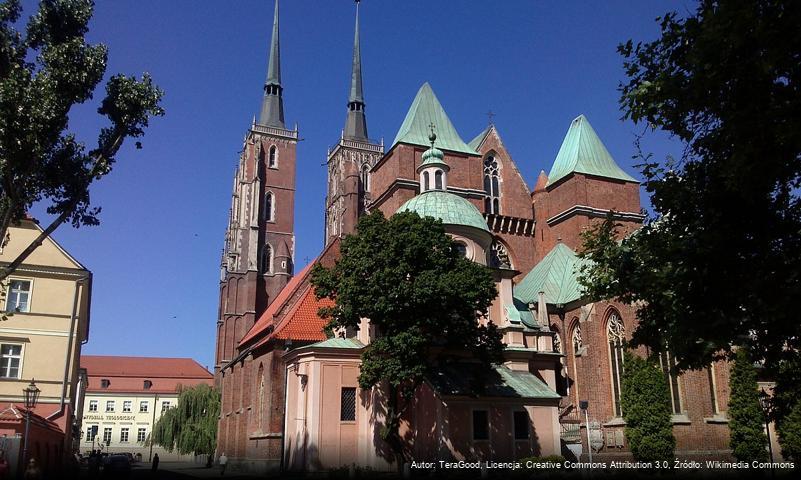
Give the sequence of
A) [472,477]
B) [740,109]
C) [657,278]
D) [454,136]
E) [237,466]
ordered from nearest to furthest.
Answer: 1. [740,109]
2. [657,278]
3. [472,477]
4. [237,466]
5. [454,136]

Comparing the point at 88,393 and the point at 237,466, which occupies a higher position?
the point at 88,393

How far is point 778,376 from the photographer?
14.1 m

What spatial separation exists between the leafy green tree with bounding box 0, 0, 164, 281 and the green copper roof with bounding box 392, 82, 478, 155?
24108mm

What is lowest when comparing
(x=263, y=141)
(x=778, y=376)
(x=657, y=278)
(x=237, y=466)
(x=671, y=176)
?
(x=237, y=466)

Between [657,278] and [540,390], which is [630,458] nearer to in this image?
[540,390]

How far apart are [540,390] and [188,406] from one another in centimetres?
3641

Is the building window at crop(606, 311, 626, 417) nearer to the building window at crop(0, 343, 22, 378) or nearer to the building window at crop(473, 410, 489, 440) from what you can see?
the building window at crop(473, 410, 489, 440)

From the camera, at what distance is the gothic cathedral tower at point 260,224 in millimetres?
71750

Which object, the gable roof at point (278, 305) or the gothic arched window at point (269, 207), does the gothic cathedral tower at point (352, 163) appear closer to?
the gothic arched window at point (269, 207)

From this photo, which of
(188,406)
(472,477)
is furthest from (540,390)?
(188,406)

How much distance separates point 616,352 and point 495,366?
21.6 ft

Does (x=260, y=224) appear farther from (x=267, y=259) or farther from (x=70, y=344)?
(x=70, y=344)

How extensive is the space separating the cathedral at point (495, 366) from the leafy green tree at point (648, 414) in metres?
1.62

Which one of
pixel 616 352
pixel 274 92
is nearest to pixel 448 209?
pixel 616 352
